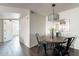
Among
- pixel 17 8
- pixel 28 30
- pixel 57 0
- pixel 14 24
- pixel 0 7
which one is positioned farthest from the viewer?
pixel 14 24

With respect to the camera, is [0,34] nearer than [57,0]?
No

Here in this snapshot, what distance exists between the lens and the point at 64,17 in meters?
7.03

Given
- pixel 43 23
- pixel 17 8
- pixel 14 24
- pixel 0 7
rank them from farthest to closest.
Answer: pixel 14 24
pixel 43 23
pixel 17 8
pixel 0 7

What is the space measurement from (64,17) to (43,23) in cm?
248

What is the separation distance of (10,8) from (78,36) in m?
→ 3.64

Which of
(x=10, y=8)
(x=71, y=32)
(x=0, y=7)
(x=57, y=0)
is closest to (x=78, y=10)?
(x=71, y=32)

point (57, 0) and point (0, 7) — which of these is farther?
point (0, 7)

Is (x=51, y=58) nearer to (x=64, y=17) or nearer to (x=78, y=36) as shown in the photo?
(x=78, y=36)

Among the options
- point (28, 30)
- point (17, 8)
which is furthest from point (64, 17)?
point (17, 8)

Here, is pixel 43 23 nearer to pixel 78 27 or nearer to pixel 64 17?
pixel 64 17

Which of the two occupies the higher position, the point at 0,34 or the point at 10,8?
the point at 10,8

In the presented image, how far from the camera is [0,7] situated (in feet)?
19.1

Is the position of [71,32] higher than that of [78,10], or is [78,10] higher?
[78,10]

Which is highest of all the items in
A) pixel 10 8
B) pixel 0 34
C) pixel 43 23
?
pixel 10 8
